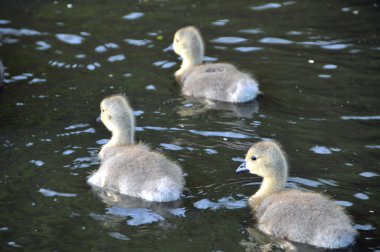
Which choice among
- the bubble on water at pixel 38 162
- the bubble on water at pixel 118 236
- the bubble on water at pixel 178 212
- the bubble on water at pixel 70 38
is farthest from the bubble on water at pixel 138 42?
the bubble on water at pixel 118 236

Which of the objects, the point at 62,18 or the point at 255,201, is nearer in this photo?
the point at 255,201

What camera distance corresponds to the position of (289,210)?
7.25m

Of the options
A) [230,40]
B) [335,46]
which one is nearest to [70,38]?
[230,40]

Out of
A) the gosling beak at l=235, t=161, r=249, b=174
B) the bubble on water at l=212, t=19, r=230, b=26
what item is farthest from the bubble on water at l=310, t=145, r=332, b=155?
the bubble on water at l=212, t=19, r=230, b=26

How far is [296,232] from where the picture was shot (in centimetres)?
711

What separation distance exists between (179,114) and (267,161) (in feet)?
7.98

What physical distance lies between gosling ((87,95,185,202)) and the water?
149 millimetres

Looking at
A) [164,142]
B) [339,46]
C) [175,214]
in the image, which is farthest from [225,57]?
[175,214]

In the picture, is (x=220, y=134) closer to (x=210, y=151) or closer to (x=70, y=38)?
(x=210, y=151)

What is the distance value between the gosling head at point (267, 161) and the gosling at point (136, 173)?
71 cm

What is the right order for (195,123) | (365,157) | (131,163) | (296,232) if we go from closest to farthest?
(296,232)
(131,163)
(365,157)
(195,123)

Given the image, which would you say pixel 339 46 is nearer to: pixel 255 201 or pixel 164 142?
pixel 164 142

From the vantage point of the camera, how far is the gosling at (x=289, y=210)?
274 inches

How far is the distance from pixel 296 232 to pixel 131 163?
6.26 feet
